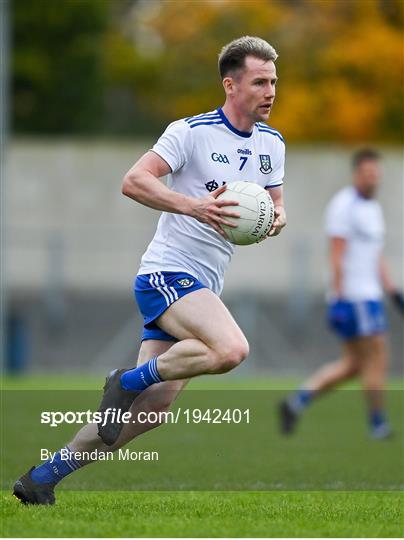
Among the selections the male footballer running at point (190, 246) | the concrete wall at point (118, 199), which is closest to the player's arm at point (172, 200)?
the male footballer running at point (190, 246)

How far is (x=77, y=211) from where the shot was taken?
27.8m

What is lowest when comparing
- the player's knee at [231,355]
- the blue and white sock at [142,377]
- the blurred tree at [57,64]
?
the blue and white sock at [142,377]

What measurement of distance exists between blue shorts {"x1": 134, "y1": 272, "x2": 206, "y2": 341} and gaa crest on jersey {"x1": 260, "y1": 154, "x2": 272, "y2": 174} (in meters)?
0.78

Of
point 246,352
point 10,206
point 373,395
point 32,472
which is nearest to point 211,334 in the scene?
point 246,352

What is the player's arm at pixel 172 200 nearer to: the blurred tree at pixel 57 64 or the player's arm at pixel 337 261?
the player's arm at pixel 337 261

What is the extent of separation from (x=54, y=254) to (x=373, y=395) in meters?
13.3

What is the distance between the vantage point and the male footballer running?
7.05 meters

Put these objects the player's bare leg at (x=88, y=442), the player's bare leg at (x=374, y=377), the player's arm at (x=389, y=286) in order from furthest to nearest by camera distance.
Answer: the player's arm at (x=389, y=286)
the player's bare leg at (x=374, y=377)
the player's bare leg at (x=88, y=442)

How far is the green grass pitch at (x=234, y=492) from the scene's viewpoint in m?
6.35

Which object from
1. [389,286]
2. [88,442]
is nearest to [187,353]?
[88,442]

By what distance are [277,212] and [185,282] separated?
2.16 feet

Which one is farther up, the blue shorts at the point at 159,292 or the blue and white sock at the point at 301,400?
the blue shorts at the point at 159,292

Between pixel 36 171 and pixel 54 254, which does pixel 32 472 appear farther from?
pixel 36 171

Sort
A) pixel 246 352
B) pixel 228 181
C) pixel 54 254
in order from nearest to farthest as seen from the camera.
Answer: pixel 246 352, pixel 228 181, pixel 54 254
